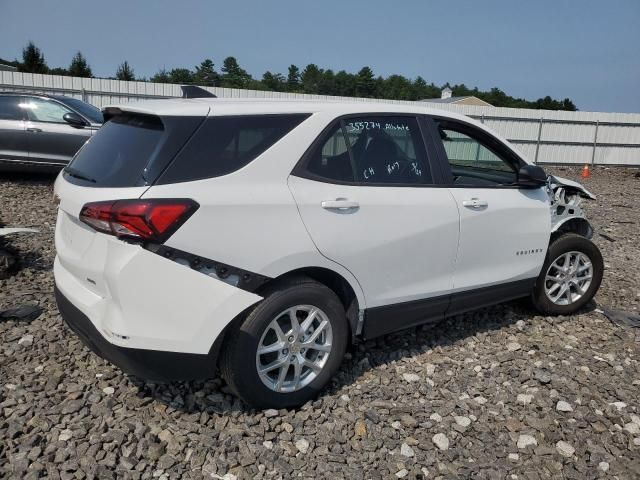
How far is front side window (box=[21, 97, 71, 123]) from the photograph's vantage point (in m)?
9.18

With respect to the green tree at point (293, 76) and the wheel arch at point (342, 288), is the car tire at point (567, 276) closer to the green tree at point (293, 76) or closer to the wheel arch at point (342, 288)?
the wheel arch at point (342, 288)

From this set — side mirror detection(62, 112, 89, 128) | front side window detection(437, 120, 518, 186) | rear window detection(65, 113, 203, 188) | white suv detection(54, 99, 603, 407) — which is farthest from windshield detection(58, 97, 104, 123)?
front side window detection(437, 120, 518, 186)

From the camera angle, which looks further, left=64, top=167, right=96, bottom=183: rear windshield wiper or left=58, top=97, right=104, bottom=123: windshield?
left=58, top=97, right=104, bottom=123: windshield

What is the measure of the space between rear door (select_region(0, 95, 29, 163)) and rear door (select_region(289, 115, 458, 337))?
8000 mm

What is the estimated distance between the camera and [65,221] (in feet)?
9.88

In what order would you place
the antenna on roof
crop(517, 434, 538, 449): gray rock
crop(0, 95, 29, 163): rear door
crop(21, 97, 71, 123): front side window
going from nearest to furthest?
1. crop(517, 434, 538, 449): gray rock
2. the antenna on roof
3. crop(0, 95, 29, 163): rear door
4. crop(21, 97, 71, 123): front side window

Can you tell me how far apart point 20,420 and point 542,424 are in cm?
294

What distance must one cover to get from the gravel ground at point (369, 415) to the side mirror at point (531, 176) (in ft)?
4.05

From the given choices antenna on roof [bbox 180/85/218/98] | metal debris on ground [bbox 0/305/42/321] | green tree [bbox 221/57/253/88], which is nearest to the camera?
antenna on roof [bbox 180/85/218/98]

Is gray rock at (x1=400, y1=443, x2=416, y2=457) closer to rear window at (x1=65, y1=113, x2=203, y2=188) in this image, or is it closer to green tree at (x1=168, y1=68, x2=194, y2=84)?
rear window at (x1=65, y1=113, x2=203, y2=188)

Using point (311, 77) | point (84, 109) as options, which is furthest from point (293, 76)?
point (84, 109)

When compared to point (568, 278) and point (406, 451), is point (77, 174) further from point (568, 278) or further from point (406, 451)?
point (568, 278)

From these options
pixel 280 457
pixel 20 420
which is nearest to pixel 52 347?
pixel 20 420

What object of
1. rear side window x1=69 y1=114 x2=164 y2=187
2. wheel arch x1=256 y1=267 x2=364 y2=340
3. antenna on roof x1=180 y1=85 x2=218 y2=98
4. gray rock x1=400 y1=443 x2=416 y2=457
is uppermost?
antenna on roof x1=180 y1=85 x2=218 y2=98
